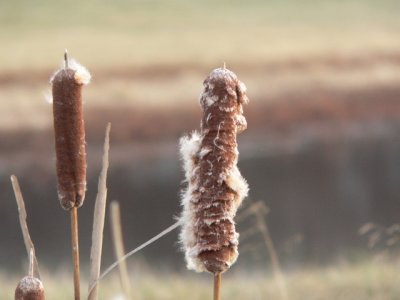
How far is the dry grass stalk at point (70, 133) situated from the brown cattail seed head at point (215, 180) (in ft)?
0.31

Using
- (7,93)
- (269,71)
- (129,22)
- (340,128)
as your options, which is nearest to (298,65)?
(269,71)

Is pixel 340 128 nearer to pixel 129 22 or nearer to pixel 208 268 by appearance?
pixel 129 22

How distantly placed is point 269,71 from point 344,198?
3.34 feet

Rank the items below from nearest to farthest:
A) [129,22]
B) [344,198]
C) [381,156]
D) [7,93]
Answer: [344,198]
[381,156]
[7,93]
[129,22]

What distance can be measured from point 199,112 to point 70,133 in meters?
3.53

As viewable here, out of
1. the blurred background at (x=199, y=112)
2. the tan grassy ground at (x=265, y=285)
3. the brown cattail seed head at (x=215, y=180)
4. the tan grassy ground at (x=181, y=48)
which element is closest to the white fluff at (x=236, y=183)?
the brown cattail seed head at (x=215, y=180)

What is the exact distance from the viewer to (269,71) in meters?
4.56

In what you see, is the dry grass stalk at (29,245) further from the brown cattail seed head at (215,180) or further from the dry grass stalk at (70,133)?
the brown cattail seed head at (215,180)

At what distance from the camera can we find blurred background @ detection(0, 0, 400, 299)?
358cm

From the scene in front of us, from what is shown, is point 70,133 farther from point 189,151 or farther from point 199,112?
point 199,112

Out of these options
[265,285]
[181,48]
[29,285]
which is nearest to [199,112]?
[181,48]

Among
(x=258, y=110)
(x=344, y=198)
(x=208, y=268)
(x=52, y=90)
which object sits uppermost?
(x=258, y=110)

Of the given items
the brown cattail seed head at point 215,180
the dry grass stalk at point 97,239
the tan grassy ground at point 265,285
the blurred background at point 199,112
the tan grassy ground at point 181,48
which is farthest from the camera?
the tan grassy ground at point 181,48

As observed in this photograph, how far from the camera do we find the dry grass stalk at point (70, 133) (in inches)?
32.1
